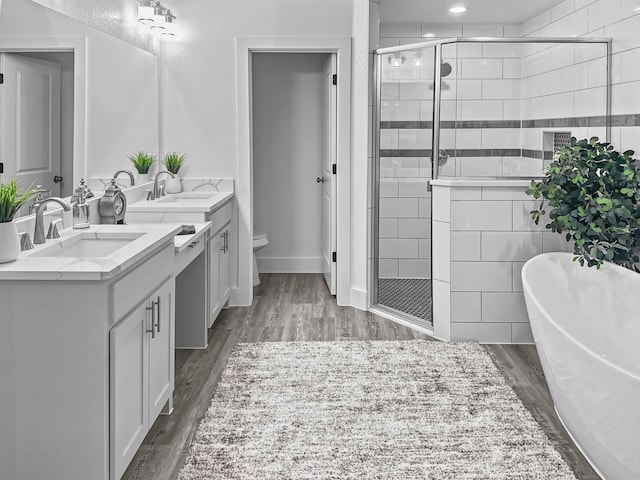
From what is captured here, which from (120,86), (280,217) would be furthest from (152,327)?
(280,217)

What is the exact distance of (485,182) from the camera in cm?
393

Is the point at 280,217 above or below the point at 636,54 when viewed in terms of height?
below

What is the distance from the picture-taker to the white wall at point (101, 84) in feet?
8.91

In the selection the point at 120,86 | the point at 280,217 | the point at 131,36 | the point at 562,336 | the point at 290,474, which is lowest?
the point at 290,474

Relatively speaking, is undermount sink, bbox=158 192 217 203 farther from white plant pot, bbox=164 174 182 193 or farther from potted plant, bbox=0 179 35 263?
potted plant, bbox=0 179 35 263

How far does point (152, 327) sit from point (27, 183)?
0.87m

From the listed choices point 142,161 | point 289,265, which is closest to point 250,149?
point 142,161

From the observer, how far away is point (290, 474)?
239 centimetres

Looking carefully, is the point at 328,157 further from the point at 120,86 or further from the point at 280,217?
the point at 120,86

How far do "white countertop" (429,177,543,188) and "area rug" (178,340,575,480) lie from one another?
1011 mm

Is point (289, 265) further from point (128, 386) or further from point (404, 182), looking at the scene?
point (128, 386)

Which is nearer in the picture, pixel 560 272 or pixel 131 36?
pixel 560 272

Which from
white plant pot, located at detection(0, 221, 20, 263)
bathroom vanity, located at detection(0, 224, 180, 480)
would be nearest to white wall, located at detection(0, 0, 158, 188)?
white plant pot, located at detection(0, 221, 20, 263)

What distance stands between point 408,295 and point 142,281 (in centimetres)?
257
